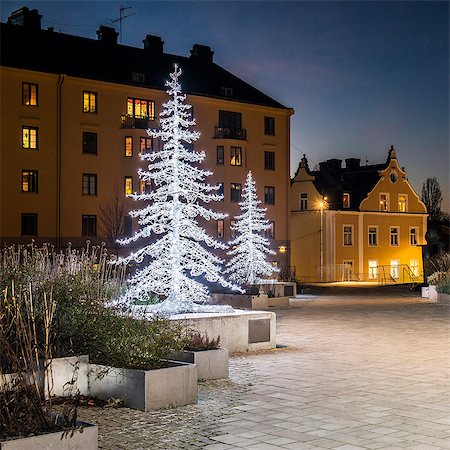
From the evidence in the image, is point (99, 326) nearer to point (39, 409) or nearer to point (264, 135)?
point (39, 409)

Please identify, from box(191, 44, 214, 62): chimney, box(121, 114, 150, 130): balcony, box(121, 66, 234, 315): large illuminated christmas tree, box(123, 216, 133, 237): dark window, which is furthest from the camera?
box(191, 44, 214, 62): chimney

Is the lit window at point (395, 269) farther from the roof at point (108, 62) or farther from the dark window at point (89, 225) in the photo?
the dark window at point (89, 225)

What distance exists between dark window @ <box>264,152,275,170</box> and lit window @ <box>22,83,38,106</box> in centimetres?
1858

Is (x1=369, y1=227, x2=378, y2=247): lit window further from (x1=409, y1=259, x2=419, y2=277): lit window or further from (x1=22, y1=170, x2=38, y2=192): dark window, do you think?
(x1=22, y1=170, x2=38, y2=192): dark window

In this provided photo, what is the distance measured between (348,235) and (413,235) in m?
8.55

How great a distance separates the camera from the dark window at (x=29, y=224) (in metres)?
42.5

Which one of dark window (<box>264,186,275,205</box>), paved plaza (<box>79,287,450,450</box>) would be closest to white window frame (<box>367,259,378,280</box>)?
dark window (<box>264,186,275,205</box>)

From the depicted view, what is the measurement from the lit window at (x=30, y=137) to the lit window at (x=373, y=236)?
2941cm

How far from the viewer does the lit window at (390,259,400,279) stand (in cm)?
6264

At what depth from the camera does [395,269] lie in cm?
6291

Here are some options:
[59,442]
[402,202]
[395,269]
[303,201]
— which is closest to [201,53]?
[303,201]

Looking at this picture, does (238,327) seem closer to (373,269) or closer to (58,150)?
(58,150)

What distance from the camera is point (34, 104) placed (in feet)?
140

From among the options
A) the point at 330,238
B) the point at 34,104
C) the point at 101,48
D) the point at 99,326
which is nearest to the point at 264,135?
the point at 330,238
